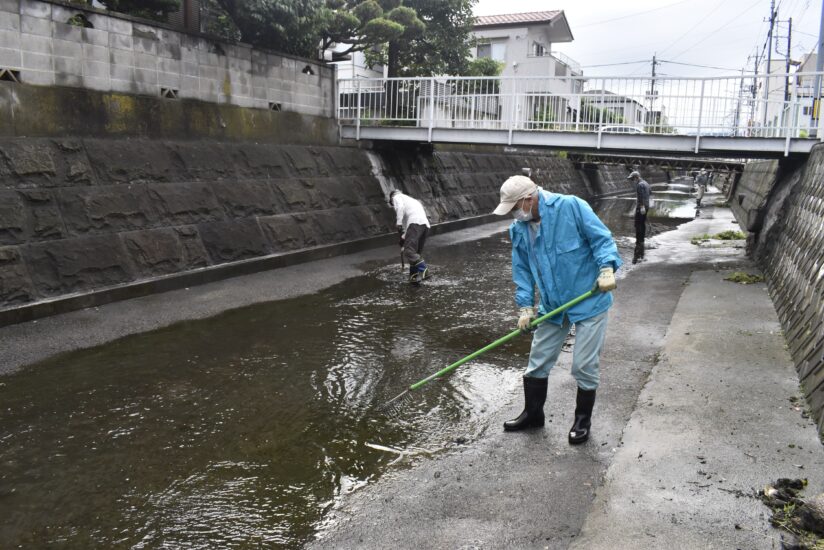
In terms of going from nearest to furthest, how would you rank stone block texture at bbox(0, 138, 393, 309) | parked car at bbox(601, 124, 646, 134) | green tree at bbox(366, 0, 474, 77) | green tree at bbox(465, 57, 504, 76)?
1. stone block texture at bbox(0, 138, 393, 309)
2. parked car at bbox(601, 124, 646, 134)
3. green tree at bbox(366, 0, 474, 77)
4. green tree at bbox(465, 57, 504, 76)

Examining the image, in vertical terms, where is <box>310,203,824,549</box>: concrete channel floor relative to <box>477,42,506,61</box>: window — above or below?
below

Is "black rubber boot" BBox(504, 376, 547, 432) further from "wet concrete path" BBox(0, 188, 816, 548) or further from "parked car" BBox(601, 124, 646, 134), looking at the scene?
"parked car" BBox(601, 124, 646, 134)

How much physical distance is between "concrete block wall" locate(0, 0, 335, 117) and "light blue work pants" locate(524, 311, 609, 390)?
765cm

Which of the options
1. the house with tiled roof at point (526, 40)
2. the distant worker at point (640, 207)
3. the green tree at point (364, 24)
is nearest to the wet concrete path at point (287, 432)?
the distant worker at point (640, 207)

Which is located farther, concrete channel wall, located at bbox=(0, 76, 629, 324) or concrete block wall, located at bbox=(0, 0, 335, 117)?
concrete block wall, located at bbox=(0, 0, 335, 117)

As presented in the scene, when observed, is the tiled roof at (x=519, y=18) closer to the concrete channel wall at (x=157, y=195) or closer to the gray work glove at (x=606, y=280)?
the concrete channel wall at (x=157, y=195)

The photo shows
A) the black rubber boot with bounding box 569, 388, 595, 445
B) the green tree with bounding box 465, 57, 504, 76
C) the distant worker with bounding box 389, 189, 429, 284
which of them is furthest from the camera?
the green tree with bounding box 465, 57, 504, 76

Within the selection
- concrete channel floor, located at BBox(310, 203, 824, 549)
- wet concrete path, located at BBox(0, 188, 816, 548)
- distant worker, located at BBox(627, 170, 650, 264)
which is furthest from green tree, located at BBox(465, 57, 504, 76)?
concrete channel floor, located at BBox(310, 203, 824, 549)

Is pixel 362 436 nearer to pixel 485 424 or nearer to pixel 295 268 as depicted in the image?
pixel 485 424

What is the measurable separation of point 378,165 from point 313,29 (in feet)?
11.4

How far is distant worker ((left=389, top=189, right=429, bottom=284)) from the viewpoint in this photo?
9.67 metres

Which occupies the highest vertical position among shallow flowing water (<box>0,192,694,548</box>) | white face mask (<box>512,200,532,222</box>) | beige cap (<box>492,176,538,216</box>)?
beige cap (<box>492,176,538,216</box>)

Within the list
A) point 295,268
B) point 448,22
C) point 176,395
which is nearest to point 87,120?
point 295,268

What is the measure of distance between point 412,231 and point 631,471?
21.4 ft
